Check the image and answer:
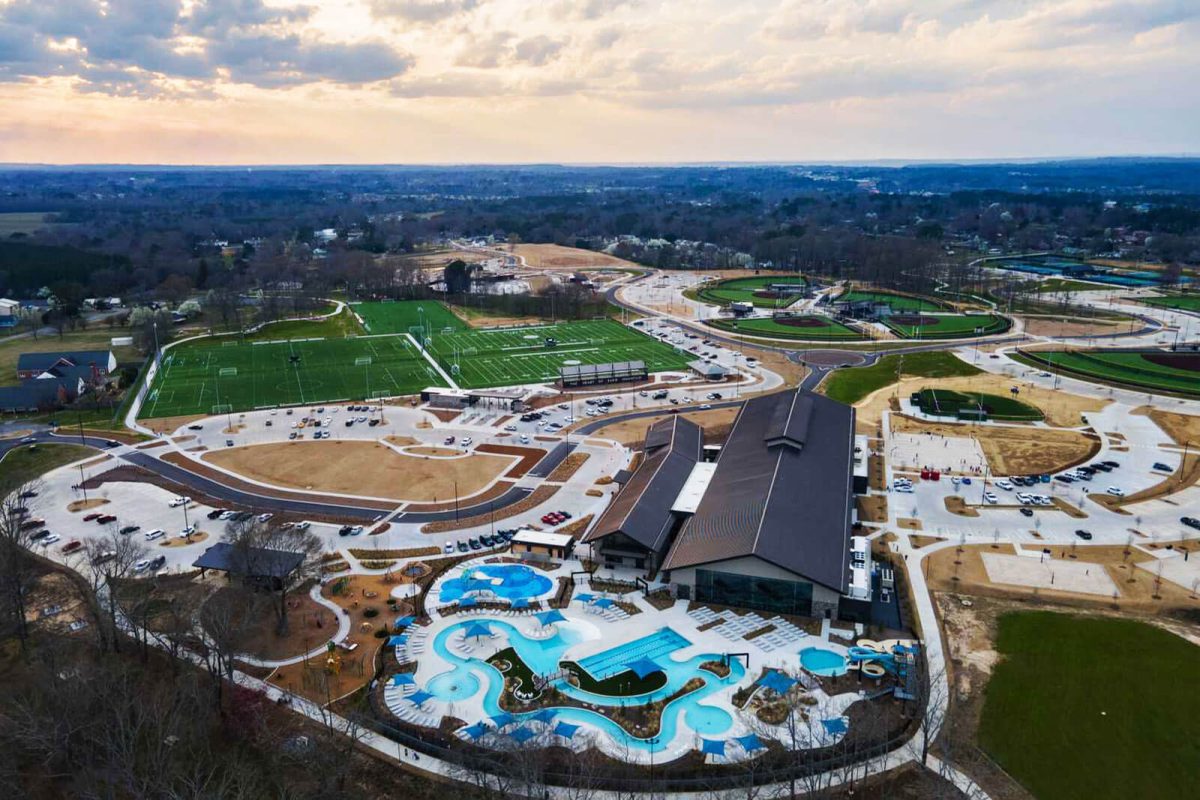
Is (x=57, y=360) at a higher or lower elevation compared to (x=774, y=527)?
lower

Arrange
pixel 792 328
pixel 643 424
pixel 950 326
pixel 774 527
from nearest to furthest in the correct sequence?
pixel 774 527
pixel 643 424
pixel 950 326
pixel 792 328

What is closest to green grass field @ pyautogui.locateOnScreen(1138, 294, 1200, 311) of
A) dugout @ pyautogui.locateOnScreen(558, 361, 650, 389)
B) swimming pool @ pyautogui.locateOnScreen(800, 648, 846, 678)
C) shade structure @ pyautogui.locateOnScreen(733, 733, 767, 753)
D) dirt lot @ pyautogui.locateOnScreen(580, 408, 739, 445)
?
dirt lot @ pyautogui.locateOnScreen(580, 408, 739, 445)

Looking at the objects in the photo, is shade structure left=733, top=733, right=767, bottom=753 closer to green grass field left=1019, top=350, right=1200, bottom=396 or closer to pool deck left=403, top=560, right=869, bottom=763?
pool deck left=403, top=560, right=869, bottom=763

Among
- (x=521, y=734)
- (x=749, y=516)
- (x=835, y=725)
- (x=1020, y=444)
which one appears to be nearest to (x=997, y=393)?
(x=1020, y=444)

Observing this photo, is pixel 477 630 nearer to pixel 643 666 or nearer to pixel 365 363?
pixel 643 666

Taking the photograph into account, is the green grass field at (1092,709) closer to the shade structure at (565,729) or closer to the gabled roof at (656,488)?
the shade structure at (565,729)
